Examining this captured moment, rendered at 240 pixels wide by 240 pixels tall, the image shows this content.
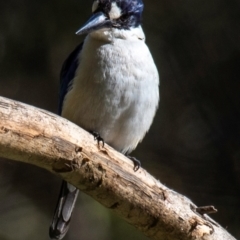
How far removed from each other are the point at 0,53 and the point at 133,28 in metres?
1.42

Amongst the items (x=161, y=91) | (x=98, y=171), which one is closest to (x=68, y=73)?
(x=98, y=171)

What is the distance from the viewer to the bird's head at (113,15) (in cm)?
295

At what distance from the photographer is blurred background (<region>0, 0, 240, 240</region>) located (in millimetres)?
4277

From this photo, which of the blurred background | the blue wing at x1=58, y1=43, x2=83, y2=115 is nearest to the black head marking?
the blue wing at x1=58, y1=43, x2=83, y2=115

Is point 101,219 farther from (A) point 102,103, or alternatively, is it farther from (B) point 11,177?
(A) point 102,103

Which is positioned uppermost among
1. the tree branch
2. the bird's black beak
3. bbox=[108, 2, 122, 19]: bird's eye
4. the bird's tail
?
bbox=[108, 2, 122, 19]: bird's eye

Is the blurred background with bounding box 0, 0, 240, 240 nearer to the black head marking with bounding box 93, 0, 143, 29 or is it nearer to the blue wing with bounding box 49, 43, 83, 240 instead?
the blue wing with bounding box 49, 43, 83, 240

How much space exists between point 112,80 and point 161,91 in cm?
145

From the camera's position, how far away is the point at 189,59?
→ 4.35m

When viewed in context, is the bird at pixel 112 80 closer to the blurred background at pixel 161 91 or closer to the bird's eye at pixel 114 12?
the bird's eye at pixel 114 12

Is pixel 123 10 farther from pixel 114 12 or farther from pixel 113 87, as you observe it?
pixel 113 87


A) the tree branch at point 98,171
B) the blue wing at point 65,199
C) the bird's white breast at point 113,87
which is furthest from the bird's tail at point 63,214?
the tree branch at point 98,171

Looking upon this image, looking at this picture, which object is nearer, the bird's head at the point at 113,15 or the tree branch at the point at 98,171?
the tree branch at the point at 98,171

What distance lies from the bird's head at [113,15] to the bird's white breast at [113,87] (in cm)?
4
